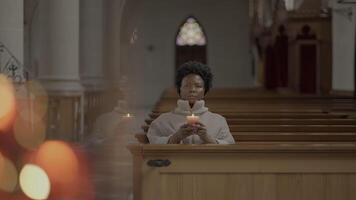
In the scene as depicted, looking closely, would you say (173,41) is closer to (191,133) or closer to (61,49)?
(61,49)

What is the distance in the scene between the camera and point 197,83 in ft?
14.7

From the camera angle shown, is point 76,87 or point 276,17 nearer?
point 76,87

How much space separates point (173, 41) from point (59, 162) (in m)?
21.6

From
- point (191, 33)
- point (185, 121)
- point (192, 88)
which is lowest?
point (185, 121)

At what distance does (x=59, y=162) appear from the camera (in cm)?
1068

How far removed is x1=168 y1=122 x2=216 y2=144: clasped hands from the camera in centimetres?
409

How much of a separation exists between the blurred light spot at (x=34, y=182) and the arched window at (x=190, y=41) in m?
23.1

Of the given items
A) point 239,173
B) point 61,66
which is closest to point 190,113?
point 239,173

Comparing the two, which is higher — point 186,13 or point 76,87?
point 186,13

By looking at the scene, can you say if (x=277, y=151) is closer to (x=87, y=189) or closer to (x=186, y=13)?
(x=87, y=189)

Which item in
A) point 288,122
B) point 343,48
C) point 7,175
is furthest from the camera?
point 343,48

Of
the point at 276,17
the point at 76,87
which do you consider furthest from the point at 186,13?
the point at 76,87

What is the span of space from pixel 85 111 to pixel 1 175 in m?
7.63

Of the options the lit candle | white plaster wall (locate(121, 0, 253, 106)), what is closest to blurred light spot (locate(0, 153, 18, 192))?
the lit candle
